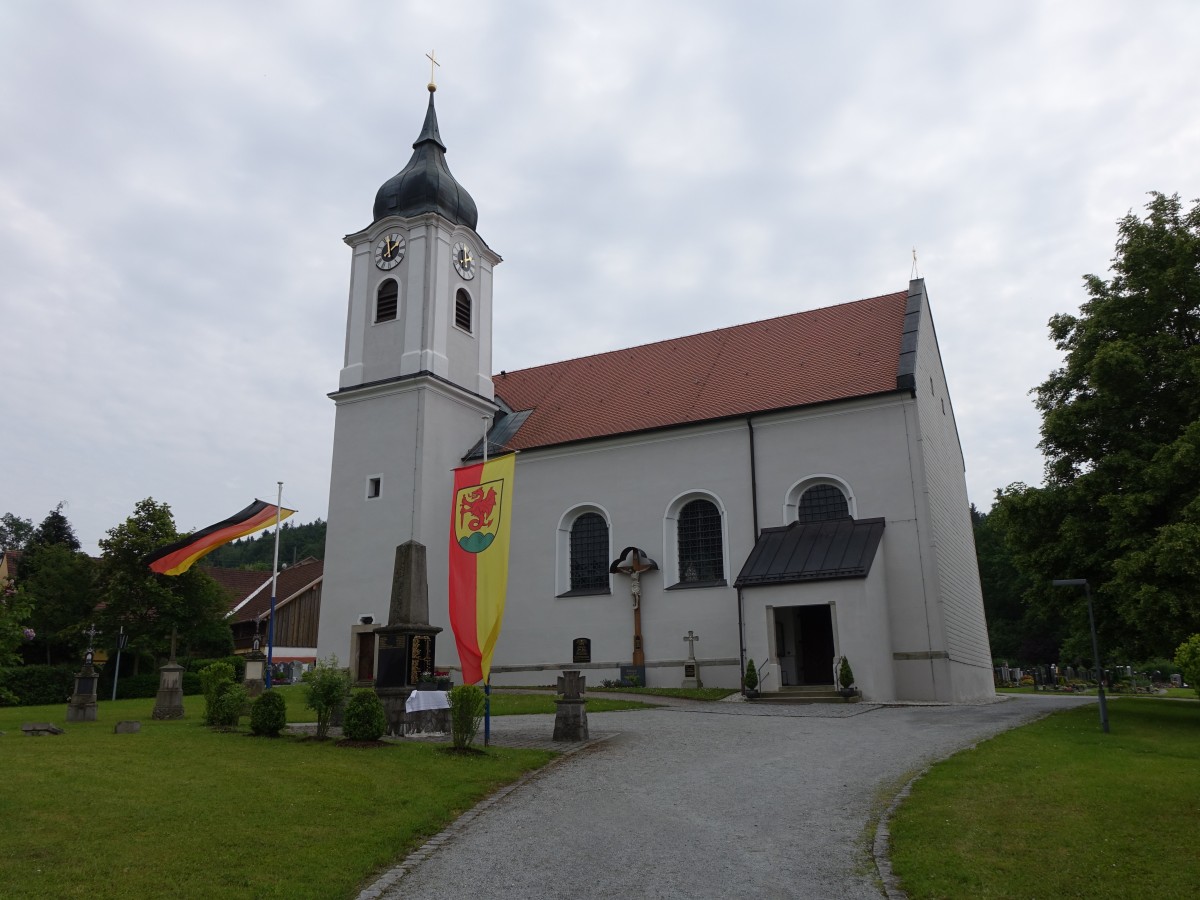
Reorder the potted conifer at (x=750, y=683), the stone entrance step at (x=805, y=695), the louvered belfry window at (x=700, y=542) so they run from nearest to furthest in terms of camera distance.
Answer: the stone entrance step at (x=805, y=695) → the potted conifer at (x=750, y=683) → the louvered belfry window at (x=700, y=542)

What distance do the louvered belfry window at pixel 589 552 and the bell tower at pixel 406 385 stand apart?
13.9 ft

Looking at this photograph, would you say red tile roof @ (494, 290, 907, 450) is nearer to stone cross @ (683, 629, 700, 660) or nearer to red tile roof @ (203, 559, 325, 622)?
stone cross @ (683, 629, 700, 660)

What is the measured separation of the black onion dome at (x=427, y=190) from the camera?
32406 millimetres

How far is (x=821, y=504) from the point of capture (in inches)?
1021

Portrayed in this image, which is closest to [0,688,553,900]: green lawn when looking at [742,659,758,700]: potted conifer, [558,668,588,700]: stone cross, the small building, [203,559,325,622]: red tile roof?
[558,668,588,700]: stone cross

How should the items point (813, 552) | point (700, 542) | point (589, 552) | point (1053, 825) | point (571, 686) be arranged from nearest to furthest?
1. point (1053, 825)
2. point (571, 686)
3. point (813, 552)
4. point (700, 542)
5. point (589, 552)

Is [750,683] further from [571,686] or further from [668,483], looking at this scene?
[571,686]

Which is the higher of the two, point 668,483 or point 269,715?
point 668,483

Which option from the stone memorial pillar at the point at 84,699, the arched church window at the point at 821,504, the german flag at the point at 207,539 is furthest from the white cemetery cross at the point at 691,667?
the stone memorial pillar at the point at 84,699

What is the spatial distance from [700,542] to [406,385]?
10779 mm

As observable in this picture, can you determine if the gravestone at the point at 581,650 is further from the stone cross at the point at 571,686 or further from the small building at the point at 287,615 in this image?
the small building at the point at 287,615

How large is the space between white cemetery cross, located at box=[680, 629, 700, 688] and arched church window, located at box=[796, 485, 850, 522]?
4.37 metres

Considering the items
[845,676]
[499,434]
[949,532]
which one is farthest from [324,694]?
[949,532]

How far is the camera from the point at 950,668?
75.6ft
